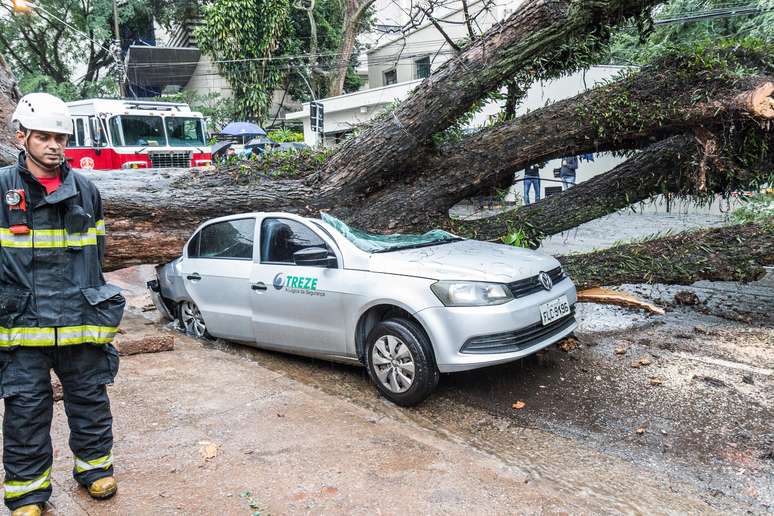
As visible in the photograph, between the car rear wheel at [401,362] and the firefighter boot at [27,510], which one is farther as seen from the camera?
the car rear wheel at [401,362]

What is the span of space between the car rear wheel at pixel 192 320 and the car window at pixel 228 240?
0.64m

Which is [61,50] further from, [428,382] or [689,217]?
[428,382]

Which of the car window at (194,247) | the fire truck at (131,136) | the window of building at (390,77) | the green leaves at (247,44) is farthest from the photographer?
the window of building at (390,77)

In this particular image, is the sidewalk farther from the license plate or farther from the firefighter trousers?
the license plate

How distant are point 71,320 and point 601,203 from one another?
6.03m

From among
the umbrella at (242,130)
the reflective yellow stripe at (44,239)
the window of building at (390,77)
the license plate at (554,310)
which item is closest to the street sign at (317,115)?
the umbrella at (242,130)

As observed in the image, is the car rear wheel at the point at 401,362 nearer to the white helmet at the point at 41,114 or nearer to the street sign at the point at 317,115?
the white helmet at the point at 41,114

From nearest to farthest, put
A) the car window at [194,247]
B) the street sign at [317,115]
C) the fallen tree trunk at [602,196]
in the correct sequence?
the car window at [194,247] < the fallen tree trunk at [602,196] < the street sign at [317,115]

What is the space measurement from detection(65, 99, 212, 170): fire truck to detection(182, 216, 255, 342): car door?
9.37 metres

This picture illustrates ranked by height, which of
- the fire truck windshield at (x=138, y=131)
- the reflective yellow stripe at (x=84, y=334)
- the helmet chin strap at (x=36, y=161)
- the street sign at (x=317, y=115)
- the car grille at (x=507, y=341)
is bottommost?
the car grille at (x=507, y=341)

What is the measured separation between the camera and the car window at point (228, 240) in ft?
17.7

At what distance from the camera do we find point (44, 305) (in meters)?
2.68

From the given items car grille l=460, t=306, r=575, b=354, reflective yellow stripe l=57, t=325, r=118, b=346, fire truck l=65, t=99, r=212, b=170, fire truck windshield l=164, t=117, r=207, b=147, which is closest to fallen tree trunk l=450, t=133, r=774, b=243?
car grille l=460, t=306, r=575, b=354

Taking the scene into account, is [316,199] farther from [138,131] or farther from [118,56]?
[118,56]
